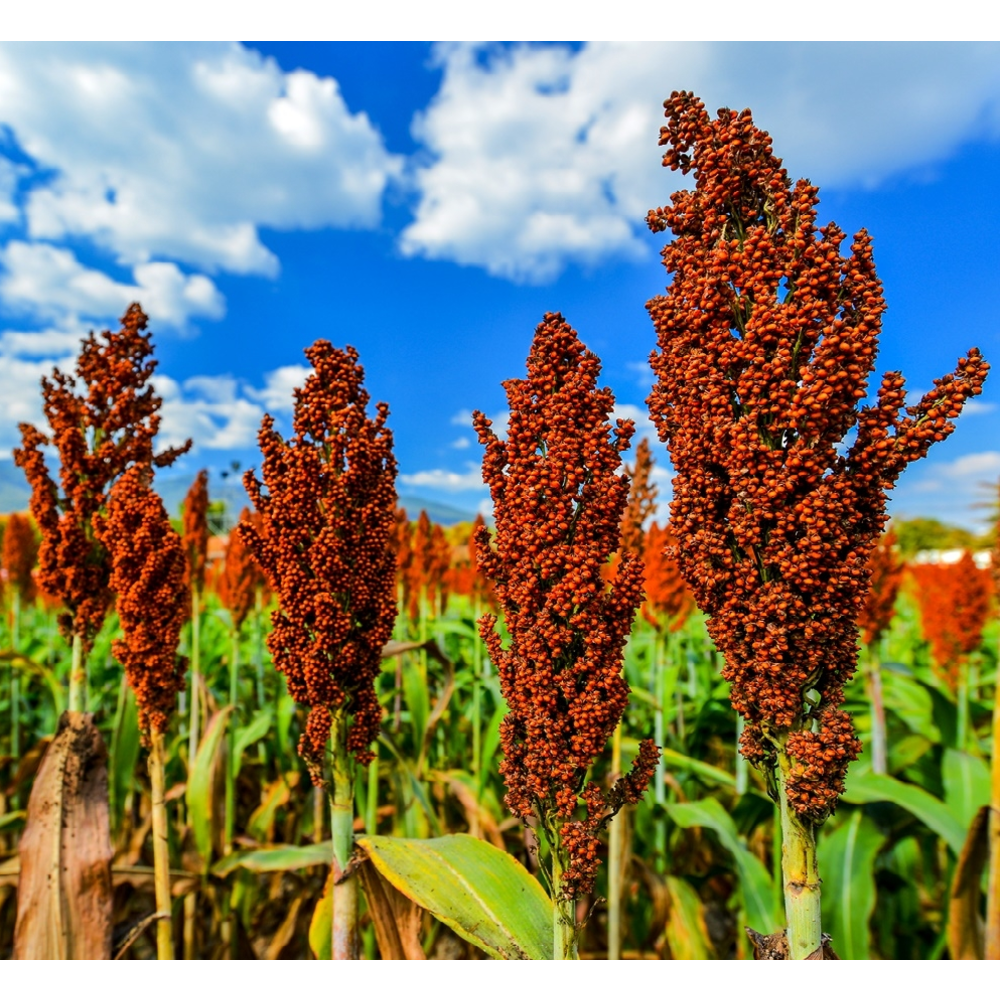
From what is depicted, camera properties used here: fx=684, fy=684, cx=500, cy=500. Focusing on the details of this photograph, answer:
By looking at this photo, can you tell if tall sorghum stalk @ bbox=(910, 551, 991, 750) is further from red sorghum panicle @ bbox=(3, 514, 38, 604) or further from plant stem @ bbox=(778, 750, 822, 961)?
red sorghum panicle @ bbox=(3, 514, 38, 604)

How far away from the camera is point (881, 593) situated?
4.92 m

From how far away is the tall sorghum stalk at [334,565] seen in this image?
2.29 metres

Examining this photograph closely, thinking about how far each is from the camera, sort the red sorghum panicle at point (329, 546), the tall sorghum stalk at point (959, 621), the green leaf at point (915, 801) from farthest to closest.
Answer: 1. the tall sorghum stalk at point (959, 621)
2. the green leaf at point (915, 801)
3. the red sorghum panicle at point (329, 546)

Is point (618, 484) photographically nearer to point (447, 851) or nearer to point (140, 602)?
point (447, 851)

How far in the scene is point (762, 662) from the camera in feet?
5.29

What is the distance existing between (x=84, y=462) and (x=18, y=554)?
5.79 m

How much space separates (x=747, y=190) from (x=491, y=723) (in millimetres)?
3786

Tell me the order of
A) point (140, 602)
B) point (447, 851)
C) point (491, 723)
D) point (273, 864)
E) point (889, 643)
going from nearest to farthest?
1. point (447, 851)
2. point (140, 602)
3. point (273, 864)
4. point (491, 723)
5. point (889, 643)

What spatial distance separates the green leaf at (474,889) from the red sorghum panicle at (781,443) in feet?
2.83

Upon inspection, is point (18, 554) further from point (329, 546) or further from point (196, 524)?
point (329, 546)

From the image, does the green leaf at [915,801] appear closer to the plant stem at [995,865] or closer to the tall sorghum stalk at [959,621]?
the plant stem at [995,865]

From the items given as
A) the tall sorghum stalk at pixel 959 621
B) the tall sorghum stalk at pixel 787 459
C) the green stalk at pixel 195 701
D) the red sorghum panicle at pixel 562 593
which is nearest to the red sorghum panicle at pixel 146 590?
the green stalk at pixel 195 701

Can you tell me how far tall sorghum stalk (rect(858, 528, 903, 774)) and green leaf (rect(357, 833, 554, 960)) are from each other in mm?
3416

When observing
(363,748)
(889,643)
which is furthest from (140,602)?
(889,643)
